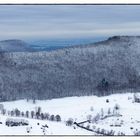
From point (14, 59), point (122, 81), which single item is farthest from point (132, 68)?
point (14, 59)

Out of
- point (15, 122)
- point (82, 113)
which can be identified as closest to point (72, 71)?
point (82, 113)

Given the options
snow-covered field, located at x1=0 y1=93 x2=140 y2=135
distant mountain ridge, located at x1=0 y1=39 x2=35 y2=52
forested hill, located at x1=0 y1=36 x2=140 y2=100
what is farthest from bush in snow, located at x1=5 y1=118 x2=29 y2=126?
distant mountain ridge, located at x1=0 y1=39 x2=35 y2=52

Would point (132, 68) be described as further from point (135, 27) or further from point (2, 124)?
point (2, 124)

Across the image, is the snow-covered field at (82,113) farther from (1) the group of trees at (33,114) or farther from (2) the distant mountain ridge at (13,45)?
(2) the distant mountain ridge at (13,45)

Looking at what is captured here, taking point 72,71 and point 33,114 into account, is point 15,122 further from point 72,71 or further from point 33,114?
point 72,71

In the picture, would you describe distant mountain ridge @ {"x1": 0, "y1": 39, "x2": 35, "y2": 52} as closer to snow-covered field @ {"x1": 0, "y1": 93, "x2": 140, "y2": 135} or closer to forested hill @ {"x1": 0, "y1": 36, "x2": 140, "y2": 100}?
forested hill @ {"x1": 0, "y1": 36, "x2": 140, "y2": 100}
